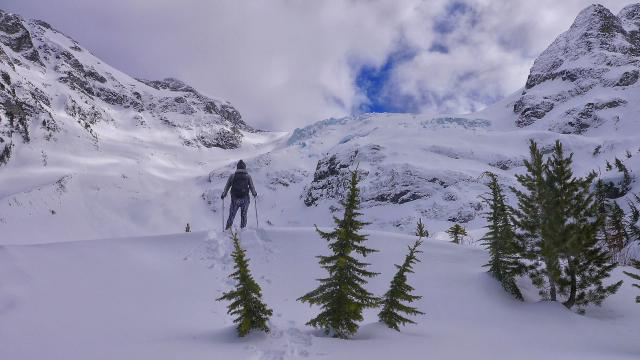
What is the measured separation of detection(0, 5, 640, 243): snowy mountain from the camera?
67.6 m

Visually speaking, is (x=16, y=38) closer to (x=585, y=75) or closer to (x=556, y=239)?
(x=585, y=75)

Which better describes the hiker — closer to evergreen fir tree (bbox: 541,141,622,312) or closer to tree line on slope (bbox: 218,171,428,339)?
tree line on slope (bbox: 218,171,428,339)

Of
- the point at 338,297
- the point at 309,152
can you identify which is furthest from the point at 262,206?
the point at 338,297

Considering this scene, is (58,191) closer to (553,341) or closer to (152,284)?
(152,284)

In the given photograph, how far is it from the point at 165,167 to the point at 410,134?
7056cm

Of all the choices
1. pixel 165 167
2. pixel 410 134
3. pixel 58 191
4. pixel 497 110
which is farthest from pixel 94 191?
pixel 497 110

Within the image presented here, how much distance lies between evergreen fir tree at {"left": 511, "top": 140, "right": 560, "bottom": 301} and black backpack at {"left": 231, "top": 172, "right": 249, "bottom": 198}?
916 centimetres

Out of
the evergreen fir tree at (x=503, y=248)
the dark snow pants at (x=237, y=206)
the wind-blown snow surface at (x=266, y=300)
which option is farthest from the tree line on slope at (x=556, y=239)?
the dark snow pants at (x=237, y=206)

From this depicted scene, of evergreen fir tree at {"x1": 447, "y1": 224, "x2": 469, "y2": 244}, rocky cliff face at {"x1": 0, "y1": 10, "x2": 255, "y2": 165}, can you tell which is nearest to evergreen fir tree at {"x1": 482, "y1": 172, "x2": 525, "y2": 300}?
evergreen fir tree at {"x1": 447, "y1": 224, "x2": 469, "y2": 244}

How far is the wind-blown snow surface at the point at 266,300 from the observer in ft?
22.9

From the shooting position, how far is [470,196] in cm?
5978

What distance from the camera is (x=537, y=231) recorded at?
38.1 feet

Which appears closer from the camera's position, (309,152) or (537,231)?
(537,231)

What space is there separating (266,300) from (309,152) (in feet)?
355
